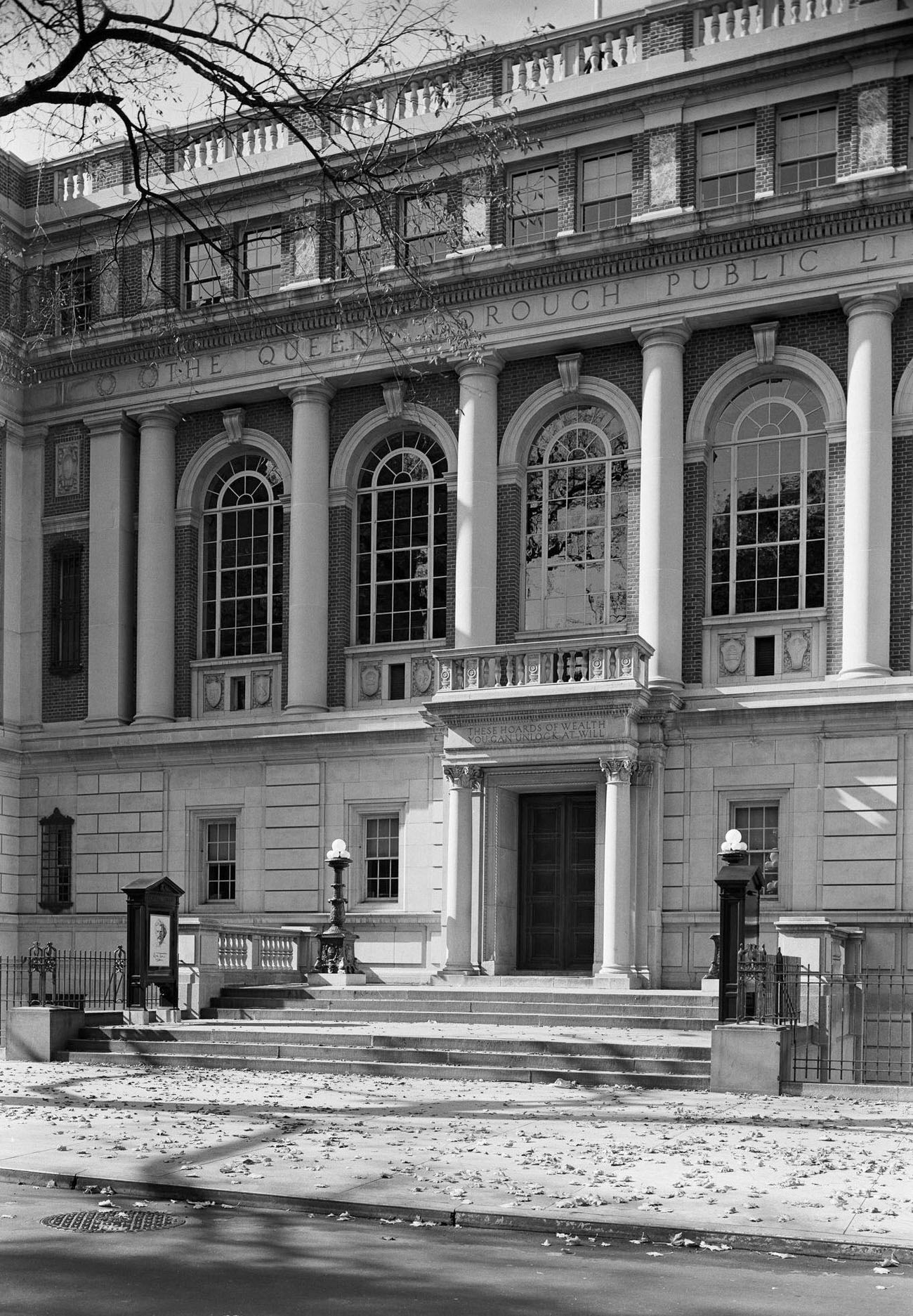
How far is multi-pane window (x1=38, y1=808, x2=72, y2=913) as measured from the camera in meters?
34.9

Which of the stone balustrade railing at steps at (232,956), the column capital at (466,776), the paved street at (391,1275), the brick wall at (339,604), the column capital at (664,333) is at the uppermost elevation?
the column capital at (664,333)

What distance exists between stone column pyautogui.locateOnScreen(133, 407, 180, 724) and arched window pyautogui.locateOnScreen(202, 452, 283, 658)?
2.55 ft

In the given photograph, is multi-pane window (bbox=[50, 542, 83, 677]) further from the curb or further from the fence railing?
the curb

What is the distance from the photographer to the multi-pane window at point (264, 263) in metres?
34.5

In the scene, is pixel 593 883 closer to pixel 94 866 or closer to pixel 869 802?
pixel 869 802

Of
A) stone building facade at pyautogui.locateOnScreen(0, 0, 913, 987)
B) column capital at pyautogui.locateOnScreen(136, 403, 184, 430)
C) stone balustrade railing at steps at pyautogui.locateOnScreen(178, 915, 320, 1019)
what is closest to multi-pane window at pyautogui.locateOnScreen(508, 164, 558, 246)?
stone building facade at pyautogui.locateOnScreen(0, 0, 913, 987)

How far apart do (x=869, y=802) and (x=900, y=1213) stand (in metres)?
16.8

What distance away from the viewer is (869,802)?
27.4 m

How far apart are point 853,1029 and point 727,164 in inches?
613

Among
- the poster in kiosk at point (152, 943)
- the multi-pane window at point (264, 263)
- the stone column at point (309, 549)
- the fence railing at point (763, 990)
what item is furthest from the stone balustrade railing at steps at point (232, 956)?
the multi-pane window at point (264, 263)

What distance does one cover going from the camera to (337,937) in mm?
29703

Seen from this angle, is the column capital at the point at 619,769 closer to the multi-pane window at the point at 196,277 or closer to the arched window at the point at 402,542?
the arched window at the point at 402,542

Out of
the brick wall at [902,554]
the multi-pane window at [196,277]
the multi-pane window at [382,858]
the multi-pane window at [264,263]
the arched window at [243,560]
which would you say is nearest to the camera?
the brick wall at [902,554]

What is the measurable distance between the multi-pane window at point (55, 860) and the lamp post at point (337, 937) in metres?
7.17
